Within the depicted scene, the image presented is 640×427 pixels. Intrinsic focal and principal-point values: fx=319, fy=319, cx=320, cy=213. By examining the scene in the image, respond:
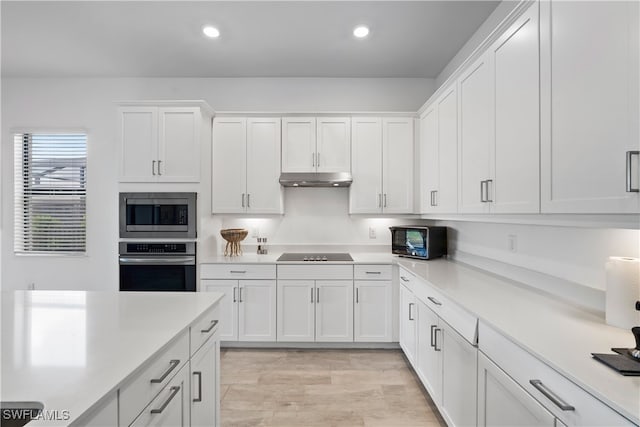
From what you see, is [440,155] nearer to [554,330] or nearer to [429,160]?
[429,160]

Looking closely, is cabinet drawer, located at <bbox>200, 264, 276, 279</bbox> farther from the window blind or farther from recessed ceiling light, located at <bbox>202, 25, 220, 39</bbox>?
recessed ceiling light, located at <bbox>202, 25, 220, 39</bbox>

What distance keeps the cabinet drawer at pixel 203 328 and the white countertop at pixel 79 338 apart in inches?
2.1

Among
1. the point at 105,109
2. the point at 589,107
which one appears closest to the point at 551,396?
the point at 589,107

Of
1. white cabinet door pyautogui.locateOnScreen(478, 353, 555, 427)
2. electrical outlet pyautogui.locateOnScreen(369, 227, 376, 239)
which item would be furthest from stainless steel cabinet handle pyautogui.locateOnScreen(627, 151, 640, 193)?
electrical outlet pyautogui.locateOnScreen(369, 227, 376, 239)

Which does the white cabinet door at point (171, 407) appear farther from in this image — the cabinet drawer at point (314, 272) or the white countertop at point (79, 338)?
the cabinet drawer at point (314, 272)

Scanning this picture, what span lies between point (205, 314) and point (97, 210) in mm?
3098

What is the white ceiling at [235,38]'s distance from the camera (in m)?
2.52

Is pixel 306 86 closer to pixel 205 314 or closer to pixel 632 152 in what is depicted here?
pixel 205 314

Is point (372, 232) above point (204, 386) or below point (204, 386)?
above

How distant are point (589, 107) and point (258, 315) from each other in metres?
2.95

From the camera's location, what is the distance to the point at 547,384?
106 cm

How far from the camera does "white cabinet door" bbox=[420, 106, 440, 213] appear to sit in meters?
2.98

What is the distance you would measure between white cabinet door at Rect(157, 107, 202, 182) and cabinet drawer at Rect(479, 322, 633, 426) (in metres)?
2.87

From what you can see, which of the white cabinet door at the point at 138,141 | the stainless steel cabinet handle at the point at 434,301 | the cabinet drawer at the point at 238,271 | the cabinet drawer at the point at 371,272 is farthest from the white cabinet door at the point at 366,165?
the white cabinet door at the point at 138,141
